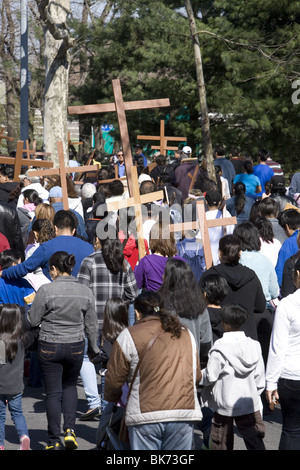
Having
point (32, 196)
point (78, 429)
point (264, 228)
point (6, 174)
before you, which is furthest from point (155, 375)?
point (6, 174)

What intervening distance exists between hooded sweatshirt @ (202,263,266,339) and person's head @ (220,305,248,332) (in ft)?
3.26

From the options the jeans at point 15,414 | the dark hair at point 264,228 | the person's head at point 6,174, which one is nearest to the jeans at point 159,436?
the jeans at point 15,414

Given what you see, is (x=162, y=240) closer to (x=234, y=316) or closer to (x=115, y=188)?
(x=234, y=316)

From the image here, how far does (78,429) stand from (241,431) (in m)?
1.83

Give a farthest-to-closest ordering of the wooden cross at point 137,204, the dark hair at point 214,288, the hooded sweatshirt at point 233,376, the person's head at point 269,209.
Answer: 1. the person's head at point 269,209
2. the wooden cross at point 137,204
3. the dark hair at point 214,288
4. the hooded sweatshirt at point 233,376

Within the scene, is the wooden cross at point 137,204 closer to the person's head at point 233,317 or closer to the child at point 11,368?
the child at point 11,368

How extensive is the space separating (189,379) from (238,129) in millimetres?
16095

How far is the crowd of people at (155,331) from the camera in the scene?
451 cm

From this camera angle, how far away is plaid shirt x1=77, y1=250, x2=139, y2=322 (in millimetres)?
6949

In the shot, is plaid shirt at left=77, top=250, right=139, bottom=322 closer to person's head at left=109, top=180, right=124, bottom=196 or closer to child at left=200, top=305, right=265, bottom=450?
child at left=200, top=305, right=265, bottom=450

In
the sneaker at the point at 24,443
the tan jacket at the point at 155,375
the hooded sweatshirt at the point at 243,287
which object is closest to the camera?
the tan jacket at the point at 155,375

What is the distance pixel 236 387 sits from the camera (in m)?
5.49

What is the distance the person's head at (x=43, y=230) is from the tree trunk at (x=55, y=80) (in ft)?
27.0

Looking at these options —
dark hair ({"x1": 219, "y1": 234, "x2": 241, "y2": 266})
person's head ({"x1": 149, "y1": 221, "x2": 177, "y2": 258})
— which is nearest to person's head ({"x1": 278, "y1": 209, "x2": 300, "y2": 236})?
person's head ({"x1": 149, "y1": 221, "x2": 177, "y2": 258})
